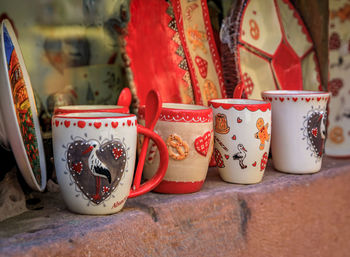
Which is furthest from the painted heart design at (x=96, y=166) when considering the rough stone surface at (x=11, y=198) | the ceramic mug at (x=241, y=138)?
the ceramic mug at (x=241, y=138)

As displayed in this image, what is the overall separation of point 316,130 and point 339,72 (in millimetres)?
415

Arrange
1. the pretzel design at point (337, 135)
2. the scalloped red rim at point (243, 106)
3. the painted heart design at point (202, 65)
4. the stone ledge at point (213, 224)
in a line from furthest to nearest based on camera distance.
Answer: the pretzel design at point (337, 135), the painted heart design at point (202, 65), the scalloped red rim at point (243, 106), the stone ledge at point (213, 224)

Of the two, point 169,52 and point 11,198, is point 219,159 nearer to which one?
point 169,52

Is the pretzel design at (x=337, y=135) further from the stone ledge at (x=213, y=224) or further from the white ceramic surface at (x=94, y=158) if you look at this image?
the white ceramic surface at (x=94, y=158)

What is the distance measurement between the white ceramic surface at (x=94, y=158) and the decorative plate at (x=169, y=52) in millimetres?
324

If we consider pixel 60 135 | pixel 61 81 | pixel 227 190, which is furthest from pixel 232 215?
pixel 61 81

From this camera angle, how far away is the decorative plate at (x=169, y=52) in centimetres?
110

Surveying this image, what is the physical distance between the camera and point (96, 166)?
0.74 m

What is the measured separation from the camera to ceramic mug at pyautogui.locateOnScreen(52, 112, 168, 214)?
732 mm

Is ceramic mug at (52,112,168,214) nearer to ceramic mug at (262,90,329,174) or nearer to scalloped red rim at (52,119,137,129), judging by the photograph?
scalloped red rim at (52,119,137,129)

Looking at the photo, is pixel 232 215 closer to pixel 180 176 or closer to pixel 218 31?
pixel 180 176

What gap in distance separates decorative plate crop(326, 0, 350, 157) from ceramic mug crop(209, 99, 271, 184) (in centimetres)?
48

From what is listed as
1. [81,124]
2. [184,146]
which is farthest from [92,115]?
[184,146]

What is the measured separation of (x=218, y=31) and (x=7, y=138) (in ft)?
2.34
